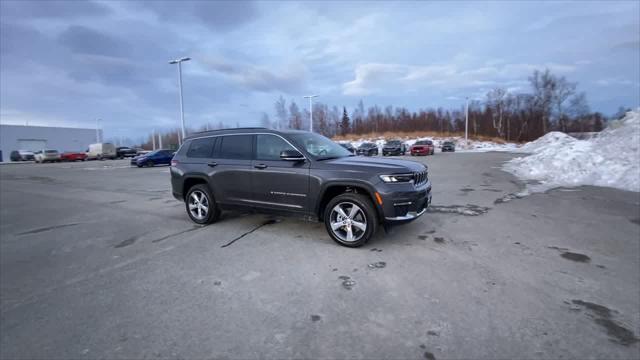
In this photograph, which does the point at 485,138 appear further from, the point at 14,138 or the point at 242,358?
the point at 14,138

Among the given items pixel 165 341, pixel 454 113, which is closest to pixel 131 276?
pixel 165 341

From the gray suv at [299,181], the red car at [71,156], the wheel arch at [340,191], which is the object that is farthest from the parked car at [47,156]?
the wheel arch at [340,191]

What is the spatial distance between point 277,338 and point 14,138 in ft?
261

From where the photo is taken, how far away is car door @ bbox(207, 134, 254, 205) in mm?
6027

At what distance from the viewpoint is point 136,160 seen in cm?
2820

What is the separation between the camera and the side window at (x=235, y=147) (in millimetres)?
6109

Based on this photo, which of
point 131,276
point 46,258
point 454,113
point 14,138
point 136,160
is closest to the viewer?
point 131,276

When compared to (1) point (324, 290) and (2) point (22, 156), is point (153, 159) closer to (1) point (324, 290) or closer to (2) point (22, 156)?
(1) point (324, 290)

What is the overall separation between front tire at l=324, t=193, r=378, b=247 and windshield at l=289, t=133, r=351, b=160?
92 cm

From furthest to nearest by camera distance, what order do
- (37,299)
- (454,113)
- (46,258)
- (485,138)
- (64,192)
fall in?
(454,113), (485,138), (64,192), (46,258), (37,299)

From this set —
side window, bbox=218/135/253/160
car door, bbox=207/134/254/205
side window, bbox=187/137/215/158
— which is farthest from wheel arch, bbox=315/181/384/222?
side window, bbox=187/137/215/158

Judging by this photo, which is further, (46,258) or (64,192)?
(64,192)

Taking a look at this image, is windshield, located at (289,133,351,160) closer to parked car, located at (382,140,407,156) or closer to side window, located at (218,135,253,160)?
side window, located at (218,135,253,160)

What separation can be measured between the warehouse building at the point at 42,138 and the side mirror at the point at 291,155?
242 feet
